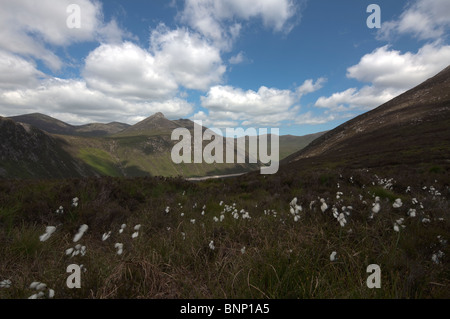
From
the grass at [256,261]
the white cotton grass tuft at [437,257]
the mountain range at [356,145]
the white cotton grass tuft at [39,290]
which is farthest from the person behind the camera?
the mountain range at [356,145]

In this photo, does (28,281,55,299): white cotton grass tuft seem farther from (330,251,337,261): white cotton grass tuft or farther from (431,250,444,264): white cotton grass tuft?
(431,250,444,264): white cotton grass tuft

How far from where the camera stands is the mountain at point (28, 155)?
4305 inches

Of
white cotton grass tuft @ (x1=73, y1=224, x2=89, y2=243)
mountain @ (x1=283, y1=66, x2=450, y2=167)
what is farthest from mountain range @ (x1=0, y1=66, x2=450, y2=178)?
white cotton grass tuft @ (x1=73, y1=224, x2=89, y2=243)

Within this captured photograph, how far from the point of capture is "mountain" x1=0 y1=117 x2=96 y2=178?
109 m

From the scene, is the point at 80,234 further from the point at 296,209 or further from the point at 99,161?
the point at 99,161

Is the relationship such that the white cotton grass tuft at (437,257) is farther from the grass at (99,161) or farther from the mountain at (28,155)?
the grass at (99,161)

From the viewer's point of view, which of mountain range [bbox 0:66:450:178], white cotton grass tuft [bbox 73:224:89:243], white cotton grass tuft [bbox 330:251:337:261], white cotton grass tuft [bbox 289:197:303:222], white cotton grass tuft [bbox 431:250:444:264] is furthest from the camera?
mountain range [bbox 0:66:450:178]

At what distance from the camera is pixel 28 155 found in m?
121

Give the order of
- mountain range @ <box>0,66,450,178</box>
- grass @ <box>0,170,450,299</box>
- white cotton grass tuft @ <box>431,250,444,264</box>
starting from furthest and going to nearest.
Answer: mountain range @ <box>0,66,450,178</box> < white cotton grass tuft @ <box>431,250,444,264</box> < grass @ <box>0,170,450,299</box>

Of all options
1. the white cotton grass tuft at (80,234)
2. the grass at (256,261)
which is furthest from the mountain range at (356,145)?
the white cotton grass tuft at (80,234)

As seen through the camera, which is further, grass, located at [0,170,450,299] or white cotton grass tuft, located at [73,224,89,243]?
white cotton grass tuft, located at [73,224,89,243]

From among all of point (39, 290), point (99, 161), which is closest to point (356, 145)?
point (39, 290)

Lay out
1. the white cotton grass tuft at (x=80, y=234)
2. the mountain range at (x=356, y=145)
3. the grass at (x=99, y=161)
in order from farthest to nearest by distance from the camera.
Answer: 1. the grass at (x=99, y=161)
2. the mountain range at (x=356, y=145)
3. the white cotton grass tuft at (x=80, y=234)
